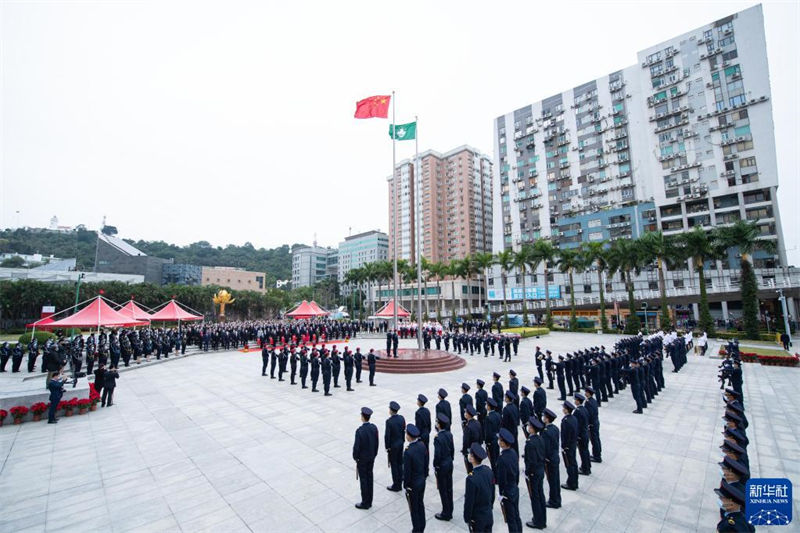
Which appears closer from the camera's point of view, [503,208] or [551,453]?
[551,453]

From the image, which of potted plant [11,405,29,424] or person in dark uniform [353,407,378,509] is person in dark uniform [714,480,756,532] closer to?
person in dark uniform [353,407,378,509]

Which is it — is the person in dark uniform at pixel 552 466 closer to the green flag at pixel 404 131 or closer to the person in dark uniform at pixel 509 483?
the person in dark uniform at pixel 509 483

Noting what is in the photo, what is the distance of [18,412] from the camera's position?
9.84 m

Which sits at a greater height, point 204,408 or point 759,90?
point 759,90

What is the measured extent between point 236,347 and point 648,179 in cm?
6154

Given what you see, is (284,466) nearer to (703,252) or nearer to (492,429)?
(492,429)

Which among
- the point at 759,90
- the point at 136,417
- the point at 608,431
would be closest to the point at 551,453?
the point at 608,431

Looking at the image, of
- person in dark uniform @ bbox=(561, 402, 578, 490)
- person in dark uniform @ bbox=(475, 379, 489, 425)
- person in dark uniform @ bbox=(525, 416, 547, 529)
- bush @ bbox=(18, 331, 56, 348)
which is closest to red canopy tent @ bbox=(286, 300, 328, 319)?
bush @ bbox=(18, 331, 56, 348)

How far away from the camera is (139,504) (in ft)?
19.3

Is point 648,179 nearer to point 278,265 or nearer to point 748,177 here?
point 748,177

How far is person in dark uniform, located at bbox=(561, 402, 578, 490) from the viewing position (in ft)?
20.5

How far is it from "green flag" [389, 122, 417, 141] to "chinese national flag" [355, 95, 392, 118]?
0.90 m

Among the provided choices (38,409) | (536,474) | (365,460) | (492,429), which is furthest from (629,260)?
(38,409)

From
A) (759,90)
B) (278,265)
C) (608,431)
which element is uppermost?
(759,90)
